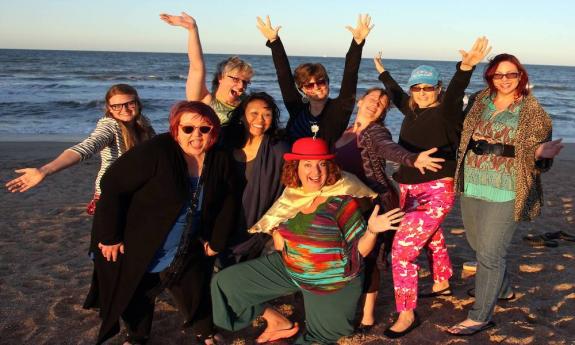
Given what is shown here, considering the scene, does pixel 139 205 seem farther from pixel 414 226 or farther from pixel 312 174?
pixel 414 226

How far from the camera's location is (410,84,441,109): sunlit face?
12.0ft

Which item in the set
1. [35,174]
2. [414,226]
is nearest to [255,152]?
[414,226]

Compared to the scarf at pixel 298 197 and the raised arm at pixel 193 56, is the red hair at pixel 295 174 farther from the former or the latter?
the raised arm at pixel 193 56

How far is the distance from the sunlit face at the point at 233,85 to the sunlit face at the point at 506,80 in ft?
6.04

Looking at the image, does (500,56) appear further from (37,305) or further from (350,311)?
(37,305)

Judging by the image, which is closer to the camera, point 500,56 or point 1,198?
point 500,56

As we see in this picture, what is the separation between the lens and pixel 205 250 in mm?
3645

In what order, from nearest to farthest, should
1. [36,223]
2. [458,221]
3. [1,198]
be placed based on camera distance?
[36,223]
[458,221]
[1,198]

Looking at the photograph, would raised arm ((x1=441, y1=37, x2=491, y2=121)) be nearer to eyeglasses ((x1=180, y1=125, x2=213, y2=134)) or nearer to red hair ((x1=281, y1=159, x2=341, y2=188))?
red hair ((x1=281, y1=159, x2=341, y2=188))

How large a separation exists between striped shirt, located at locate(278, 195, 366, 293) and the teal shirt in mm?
882

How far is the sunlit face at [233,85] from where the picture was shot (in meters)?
3.84

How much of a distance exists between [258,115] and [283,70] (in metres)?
0.84

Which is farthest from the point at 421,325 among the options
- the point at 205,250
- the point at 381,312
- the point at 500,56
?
the point at 500,56

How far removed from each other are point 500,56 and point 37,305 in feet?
14.0
